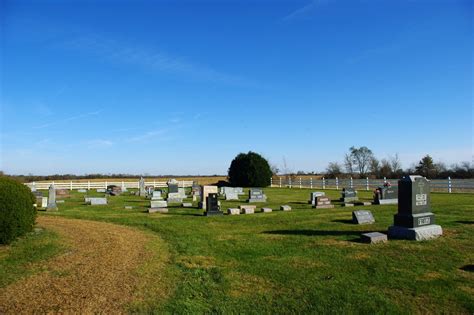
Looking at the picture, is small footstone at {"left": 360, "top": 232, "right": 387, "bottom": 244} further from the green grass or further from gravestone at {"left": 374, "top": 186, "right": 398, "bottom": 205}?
gravestone at {"left": 374, "top": 186, "right": 398, "bottom": 205}

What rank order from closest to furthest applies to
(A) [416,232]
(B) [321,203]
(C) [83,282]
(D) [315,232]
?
(C) [83,282] < (A) [416,232] < (D) [315,232] < (B) [321,203]

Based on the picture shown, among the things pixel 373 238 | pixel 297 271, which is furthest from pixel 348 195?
pixel 297 271

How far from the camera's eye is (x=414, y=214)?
1021 cm

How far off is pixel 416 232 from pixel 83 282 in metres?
7.95

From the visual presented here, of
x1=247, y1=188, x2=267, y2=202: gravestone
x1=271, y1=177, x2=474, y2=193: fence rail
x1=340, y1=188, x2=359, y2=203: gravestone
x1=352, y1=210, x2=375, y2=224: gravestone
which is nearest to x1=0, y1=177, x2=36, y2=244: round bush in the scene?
x1=352, y1=210, x2=375, y2=224: gravestone

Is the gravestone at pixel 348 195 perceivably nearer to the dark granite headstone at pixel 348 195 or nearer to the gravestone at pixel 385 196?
the dark granite headstone at pixel 348 195

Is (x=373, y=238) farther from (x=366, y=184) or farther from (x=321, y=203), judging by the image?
(x=366, y=184)

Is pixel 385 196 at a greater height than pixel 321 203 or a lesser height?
greater

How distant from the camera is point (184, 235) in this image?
11.6m

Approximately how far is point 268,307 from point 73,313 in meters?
2.70

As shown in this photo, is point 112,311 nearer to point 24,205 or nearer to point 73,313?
point 73,313

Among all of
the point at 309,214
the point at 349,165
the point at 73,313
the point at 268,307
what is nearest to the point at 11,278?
the point at 73,313

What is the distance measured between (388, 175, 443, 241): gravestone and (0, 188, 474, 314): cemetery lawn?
40 cm

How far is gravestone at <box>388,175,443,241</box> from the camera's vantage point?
1001 cm
